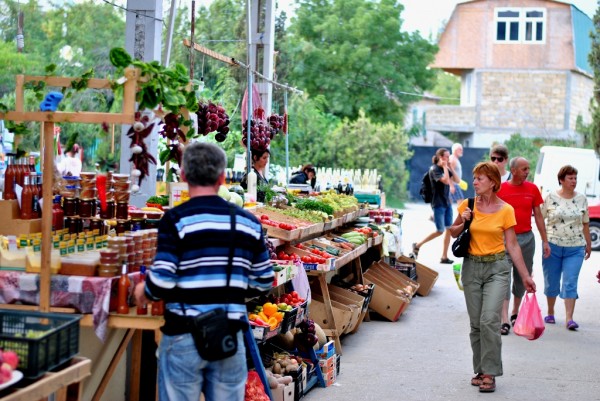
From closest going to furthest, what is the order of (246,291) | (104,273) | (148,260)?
1. (246,291)
2. (104,273)
3. (148,260)

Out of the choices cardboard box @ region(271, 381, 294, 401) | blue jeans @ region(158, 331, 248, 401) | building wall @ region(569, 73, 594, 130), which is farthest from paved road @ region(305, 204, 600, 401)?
building wall @ region(569, 73, 594, 130)

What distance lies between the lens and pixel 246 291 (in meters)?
4.55

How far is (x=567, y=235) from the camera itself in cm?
1071

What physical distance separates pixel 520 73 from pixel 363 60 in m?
9.57

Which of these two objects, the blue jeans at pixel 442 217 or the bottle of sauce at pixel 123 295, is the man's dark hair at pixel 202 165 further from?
the blue jeans at pixel 442 217

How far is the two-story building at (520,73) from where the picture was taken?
52.0 meters

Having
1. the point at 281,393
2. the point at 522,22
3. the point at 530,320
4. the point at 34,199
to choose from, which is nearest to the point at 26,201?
the point at 34,199

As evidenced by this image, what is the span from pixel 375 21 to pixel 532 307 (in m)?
42.5

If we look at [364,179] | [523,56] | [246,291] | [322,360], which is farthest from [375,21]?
[246,291]

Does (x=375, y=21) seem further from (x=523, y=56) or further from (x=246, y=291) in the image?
→ (x=246, y=291)

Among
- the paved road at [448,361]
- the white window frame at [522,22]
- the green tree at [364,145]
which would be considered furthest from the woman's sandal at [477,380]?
the white window frame at [522,22]

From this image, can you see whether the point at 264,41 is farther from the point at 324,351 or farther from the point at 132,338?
the point at 132,338

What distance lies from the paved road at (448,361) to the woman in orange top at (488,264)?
15.2 inches

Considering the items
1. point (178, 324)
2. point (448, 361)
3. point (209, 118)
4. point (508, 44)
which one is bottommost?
point (448, 361)
